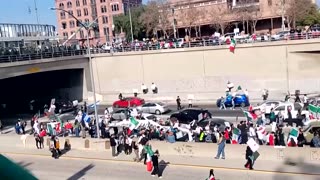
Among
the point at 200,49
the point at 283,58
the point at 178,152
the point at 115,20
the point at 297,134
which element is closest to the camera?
the point at 297,134

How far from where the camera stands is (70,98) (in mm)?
49219

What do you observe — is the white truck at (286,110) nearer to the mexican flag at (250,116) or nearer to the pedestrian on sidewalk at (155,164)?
the mexican flag at (250,116)

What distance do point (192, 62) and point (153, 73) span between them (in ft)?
15.3

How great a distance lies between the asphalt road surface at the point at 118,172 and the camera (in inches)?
622

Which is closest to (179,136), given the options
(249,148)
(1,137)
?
(249,148)

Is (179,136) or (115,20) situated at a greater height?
(115,20)

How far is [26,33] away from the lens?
69.9m

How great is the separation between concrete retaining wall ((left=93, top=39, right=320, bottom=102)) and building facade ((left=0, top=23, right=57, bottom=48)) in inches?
704

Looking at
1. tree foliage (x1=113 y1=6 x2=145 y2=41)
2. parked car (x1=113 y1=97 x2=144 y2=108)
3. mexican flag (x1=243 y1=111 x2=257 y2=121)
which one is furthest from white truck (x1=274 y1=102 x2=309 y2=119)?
tree foliage (x1=113 y1=6 x2=145 y2=41)

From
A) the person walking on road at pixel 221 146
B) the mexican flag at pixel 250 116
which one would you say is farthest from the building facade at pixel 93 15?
the person walking on road at pixel 221 146

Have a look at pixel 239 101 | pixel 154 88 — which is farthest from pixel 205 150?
pixel 154 88

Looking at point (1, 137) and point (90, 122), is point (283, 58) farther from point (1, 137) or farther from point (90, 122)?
point (1, 137)

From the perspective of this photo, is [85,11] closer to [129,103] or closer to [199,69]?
[199,69]

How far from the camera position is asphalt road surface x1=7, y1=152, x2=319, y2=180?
15.8m
